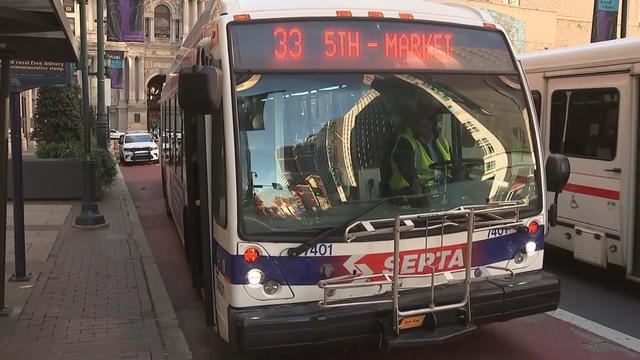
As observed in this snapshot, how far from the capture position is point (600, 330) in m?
5.41

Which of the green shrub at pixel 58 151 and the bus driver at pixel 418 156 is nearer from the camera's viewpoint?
the bus driver at pixel 418 156

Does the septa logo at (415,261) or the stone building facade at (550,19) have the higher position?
the stone building facade at (550,19)

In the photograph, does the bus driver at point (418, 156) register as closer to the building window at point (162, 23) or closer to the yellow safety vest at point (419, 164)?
the yellow safety vest at point (419, 164)

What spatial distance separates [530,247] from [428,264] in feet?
3.17

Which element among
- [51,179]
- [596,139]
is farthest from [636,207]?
[51,179]

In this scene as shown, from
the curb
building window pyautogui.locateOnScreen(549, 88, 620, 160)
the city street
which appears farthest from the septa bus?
building window pyautogui.locateOnScreen(549, 88, 620, 160)

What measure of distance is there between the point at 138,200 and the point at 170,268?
7.60 meters

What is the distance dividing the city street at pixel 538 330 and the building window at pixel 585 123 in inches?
59.9

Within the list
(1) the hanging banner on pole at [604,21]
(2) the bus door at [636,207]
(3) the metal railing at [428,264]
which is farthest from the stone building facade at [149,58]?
(3) the metal railing at [428,264]

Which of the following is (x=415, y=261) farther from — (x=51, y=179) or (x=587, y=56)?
(x=51, y=179)

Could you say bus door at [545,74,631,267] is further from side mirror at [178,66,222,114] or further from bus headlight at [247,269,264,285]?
side mirror at [178,66,222,114]

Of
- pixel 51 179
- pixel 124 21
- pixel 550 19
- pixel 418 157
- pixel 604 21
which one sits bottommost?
pixel 51 179

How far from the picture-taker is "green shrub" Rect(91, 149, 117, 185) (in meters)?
13.8

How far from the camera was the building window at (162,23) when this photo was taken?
244 ft
